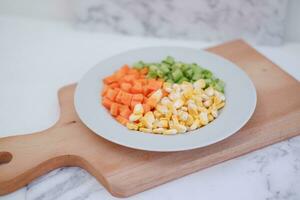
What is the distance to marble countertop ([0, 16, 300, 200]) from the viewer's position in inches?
30.2

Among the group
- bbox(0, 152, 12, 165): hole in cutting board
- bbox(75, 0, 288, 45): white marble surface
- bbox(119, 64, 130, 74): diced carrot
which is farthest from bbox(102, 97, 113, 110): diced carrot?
bbox(75, 0, 288, 45): white marble surface

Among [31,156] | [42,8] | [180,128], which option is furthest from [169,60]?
[42,8]

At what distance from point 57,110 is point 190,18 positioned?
1.57 ft

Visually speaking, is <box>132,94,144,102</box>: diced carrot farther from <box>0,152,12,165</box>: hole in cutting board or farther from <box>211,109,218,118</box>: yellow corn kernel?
<box>0,152,12,165</box>: hole in cutting board

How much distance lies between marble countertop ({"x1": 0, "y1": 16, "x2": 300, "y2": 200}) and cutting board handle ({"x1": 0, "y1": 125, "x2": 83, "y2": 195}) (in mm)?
24

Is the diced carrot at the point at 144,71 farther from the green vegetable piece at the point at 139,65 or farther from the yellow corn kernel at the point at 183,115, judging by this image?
the yellow corn kernel at the point at 183,115

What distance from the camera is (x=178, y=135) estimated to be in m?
0.79

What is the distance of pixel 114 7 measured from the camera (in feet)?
4.00

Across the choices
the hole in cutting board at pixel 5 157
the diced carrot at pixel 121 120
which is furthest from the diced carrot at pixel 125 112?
the hole in cutting board at pixel 5 157

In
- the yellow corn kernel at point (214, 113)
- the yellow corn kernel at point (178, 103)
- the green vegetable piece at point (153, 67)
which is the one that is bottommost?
the yellow corn kernel at point (214, 113)

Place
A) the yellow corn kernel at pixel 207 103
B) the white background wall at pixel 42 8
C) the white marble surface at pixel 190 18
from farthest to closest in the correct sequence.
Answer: the white background wall at pixel 42 8 → the white marble surface at pixel 190 18 → the yellow corn kernel at pixel 207 103

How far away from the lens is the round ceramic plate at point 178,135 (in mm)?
766

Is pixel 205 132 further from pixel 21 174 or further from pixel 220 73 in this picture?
pixel 21 174

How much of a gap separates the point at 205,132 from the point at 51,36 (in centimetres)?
71
